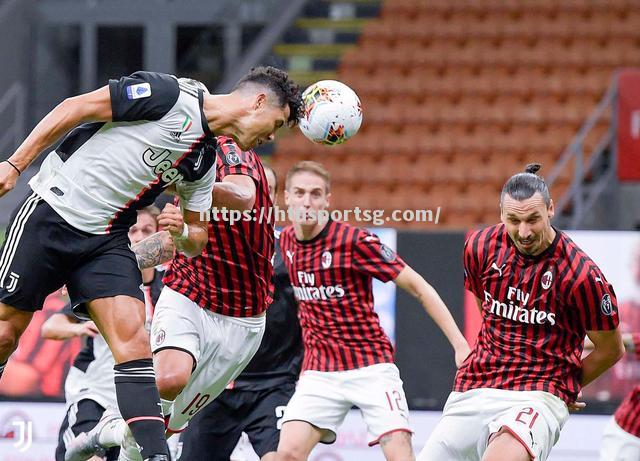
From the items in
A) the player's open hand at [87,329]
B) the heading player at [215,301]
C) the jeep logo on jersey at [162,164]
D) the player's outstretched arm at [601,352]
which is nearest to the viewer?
the jeep logo on jersey at [162,164]

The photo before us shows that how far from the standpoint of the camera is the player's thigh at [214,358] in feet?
18.3

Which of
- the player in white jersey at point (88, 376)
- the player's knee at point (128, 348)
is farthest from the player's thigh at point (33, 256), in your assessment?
the player in white jersey at point (88, 376)

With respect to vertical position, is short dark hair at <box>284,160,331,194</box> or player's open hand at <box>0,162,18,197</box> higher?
player's open hand at <box>0,162,18,197</box>

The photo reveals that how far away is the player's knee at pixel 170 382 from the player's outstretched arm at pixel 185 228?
22.2 inches

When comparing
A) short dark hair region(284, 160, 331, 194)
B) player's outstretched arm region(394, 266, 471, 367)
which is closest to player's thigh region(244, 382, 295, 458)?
player's outstretched arm region(394, 266, 471, 367)

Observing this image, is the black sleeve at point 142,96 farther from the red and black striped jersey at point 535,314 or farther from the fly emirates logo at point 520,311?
the fly emirates logo at point 520,311

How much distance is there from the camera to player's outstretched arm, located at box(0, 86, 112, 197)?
446cm

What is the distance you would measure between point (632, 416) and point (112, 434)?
3265mm

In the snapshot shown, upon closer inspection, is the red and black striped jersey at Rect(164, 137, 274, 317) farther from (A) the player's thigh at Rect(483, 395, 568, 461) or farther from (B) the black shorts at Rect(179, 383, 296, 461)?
(A) the player's thigh at Rect(483, 395, 568, 461)

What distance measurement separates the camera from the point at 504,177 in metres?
12.2

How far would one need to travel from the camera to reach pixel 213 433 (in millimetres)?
6398

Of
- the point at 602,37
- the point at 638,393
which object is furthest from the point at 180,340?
the point at 602,37

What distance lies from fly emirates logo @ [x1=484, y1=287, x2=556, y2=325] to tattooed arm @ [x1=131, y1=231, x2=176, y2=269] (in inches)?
62.8

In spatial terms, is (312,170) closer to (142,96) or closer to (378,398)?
(378,398)
